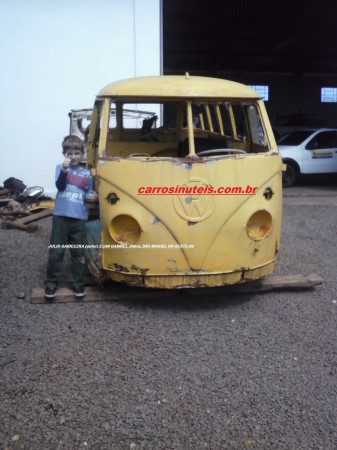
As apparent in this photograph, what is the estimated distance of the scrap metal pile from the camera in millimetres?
6035

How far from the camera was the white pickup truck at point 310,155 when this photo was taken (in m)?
10.5

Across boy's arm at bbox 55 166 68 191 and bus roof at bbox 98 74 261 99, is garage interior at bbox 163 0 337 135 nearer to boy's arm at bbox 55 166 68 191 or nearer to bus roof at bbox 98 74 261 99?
bus roof at bbox 98 74 261 99

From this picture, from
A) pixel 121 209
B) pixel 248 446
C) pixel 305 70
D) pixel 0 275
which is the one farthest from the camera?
pixel 305 70

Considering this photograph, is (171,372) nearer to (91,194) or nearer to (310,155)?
(91,194)

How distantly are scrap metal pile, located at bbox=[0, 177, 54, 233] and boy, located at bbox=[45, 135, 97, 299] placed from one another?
2.51 meters

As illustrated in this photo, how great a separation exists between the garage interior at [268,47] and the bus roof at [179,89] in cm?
949

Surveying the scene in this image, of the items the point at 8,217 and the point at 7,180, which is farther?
the point at 7,180

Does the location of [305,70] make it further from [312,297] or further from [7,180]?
[312,297]

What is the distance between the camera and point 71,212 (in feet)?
11.1

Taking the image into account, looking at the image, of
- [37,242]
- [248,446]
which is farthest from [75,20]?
[248,446]

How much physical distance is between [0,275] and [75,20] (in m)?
5.14

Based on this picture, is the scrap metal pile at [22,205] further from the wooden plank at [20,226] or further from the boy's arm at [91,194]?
the boy's arm at [91,194]

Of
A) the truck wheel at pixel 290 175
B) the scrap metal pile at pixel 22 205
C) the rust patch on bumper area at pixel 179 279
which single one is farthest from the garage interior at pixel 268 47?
the rust patch on bumper area at pixel 179 279

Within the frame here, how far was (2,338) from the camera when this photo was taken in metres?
2.99
